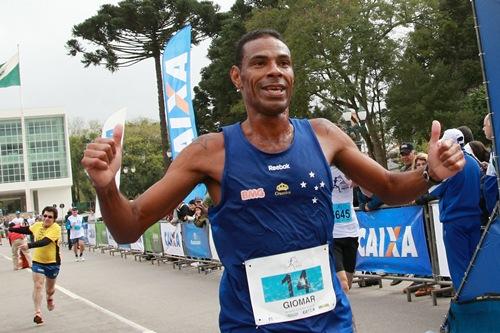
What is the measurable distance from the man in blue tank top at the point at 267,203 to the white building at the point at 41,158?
9895 cm

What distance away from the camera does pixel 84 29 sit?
37.7m

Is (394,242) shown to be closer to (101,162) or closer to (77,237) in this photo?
(101,162)

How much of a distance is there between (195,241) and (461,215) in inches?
419

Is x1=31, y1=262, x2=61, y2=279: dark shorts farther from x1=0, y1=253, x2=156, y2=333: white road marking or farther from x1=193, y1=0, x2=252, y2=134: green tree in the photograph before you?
x1=193, y1=0, x2=252, y2=134: green tree

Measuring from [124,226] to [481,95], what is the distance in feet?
116

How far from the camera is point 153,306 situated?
35.9ft

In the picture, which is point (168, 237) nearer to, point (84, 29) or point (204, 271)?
point (204, 271)

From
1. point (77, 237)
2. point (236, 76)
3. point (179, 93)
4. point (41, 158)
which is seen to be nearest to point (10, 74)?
point (77, 237)

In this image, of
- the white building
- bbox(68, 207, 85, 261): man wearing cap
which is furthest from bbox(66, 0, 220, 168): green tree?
the white building

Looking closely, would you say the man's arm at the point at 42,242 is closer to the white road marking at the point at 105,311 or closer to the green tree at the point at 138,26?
the white road marking at the point at 105,311

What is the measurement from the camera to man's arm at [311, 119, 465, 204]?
9.12 ft

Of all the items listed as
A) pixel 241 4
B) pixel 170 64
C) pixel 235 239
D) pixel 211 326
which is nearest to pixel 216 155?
pixel 235 239

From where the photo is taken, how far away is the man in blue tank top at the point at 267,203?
273 centimetres

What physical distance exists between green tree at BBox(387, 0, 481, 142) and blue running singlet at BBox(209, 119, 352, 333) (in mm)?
33822
